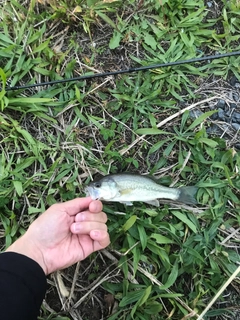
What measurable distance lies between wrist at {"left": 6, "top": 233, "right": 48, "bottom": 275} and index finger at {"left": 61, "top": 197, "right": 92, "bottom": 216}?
39 centimetres

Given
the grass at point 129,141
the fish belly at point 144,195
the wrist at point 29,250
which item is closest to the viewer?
the wrist at point 29,250

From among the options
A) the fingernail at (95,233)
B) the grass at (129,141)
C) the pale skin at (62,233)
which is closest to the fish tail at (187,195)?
the grass at (129,141)

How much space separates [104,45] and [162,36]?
63 cm

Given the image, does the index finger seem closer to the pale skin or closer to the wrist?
the pale skin

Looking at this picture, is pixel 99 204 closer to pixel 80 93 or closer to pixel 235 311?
pixel 80 93

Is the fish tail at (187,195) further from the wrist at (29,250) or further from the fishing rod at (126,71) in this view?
the wrist at (29,250)

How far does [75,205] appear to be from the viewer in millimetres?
3373

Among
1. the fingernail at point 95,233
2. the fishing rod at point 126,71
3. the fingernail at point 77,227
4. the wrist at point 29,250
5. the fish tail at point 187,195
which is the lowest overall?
the fish tail at point 187,195

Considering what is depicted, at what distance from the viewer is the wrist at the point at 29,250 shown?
10.7 feet

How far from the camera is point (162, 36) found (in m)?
4.24

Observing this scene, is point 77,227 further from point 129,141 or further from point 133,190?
point 129,141

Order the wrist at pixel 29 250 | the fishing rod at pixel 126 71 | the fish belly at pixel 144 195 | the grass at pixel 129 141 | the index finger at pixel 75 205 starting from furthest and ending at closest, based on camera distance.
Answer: the fishing rod at pixel 126 71, the grass at pixel 129 141, the fish belly at pixel 144 195, the index finger at pixel 75 205, the wrist at pixel 29 250

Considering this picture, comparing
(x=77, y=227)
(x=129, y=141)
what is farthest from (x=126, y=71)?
(x=77, y=227)

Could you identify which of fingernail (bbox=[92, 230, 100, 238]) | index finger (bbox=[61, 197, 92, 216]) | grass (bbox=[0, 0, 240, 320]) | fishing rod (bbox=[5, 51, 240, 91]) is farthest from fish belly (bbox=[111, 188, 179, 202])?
fishing rod (bbox=[5, 51, 240, 91])
